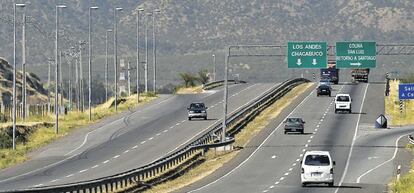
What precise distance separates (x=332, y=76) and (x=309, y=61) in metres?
47.4

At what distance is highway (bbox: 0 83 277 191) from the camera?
70500mm

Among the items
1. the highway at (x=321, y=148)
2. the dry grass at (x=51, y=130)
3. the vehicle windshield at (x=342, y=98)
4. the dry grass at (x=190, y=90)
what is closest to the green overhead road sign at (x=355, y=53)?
the vehicle windshield at (x=342, y=98)

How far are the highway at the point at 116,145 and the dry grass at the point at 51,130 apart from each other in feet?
3.71

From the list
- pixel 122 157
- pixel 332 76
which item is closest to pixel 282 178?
pixel 122 157

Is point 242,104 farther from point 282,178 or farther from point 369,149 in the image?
point 282,178

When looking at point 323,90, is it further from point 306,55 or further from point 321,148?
point 321,148

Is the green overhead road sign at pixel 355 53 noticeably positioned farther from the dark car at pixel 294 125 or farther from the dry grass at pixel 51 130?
the dry grass at pixel 51 130

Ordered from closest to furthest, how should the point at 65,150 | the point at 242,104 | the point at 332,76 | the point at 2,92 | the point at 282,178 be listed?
the point at 282,178 → the point at 65,150 → the point at 242,104 → the point at 332,76 → the point at 2,92

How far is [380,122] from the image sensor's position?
103 meters

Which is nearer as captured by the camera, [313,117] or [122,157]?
[122,157]

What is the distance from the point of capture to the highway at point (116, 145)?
70500mm

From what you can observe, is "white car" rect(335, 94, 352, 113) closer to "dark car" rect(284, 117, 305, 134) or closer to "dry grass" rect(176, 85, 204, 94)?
"dark car" rect(284, 117, 305, 134)

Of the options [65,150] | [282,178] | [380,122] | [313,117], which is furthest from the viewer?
[313,117]

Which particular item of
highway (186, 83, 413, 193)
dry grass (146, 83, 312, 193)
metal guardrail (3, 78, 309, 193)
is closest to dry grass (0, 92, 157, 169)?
metal guardrail (3, 78, 309, 193)
